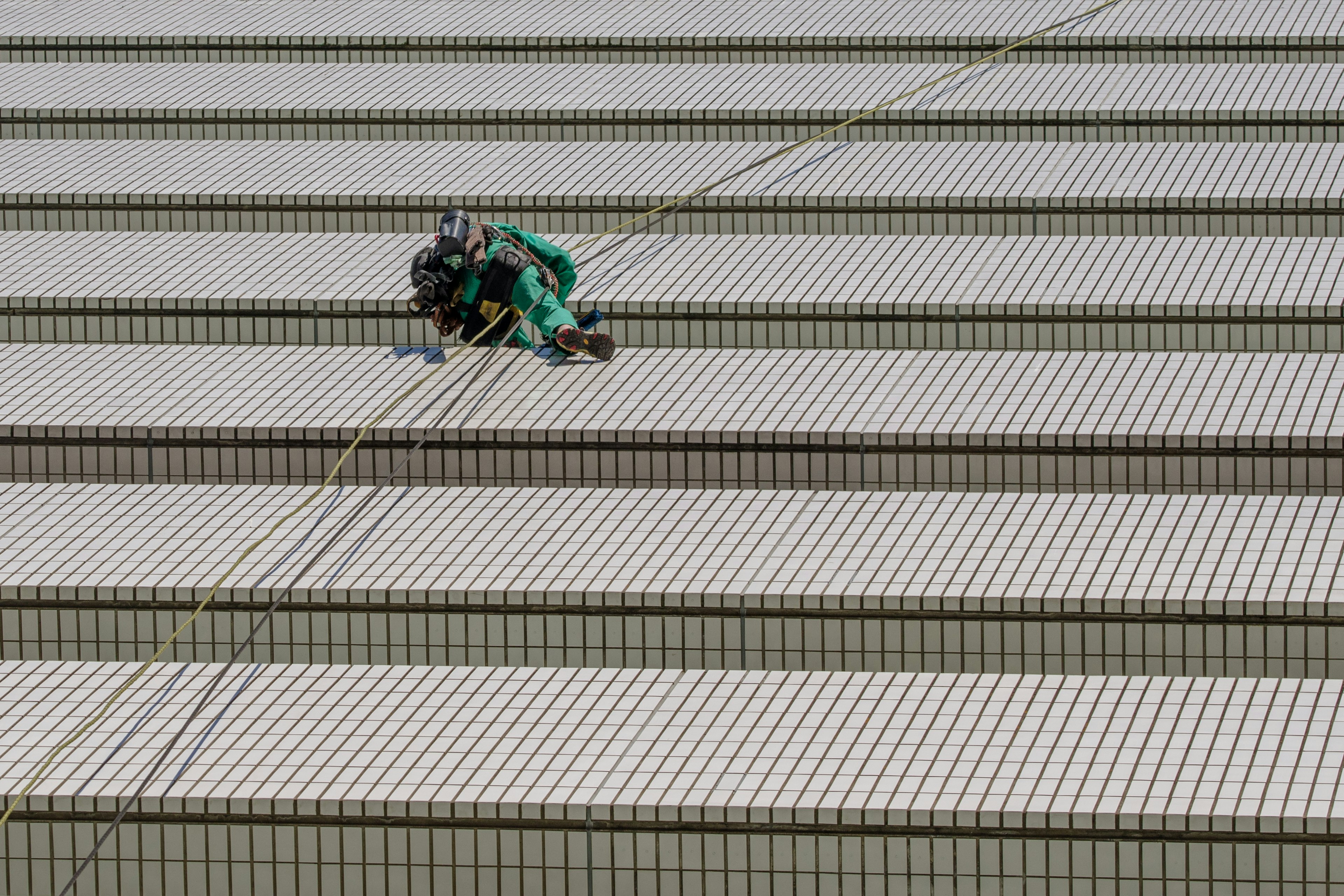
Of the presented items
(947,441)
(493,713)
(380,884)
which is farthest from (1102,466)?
(380,884)

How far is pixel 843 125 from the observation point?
834 cm

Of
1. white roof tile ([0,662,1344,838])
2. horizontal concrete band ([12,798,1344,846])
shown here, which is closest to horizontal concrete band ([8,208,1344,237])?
white roof tile ([0,662,1344,838])

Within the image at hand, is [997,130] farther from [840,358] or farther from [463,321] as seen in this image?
[463,321]

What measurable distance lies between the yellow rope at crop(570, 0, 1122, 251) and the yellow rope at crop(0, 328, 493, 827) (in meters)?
1.27

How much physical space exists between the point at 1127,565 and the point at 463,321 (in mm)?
2997

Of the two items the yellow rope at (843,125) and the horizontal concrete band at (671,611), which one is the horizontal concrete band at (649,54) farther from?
the horizontal concrete band at (671,611)

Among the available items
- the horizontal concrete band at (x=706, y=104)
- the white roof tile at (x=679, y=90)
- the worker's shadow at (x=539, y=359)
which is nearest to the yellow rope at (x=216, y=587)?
the worker's shadow at (x=539, y=359)

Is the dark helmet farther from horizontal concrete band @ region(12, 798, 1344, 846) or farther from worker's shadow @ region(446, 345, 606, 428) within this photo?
horizontal concrete band @ region(12, 798, 1344, 846)

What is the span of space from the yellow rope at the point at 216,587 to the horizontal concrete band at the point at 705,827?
0.10m

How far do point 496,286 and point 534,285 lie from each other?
16 cm

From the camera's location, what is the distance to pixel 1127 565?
5023 mm

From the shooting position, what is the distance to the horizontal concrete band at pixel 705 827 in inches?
154

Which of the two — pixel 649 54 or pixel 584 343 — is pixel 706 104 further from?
pixel 584 343

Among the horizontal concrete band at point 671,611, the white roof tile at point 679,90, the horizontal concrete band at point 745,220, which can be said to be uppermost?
the white roof tile at point 679,90
